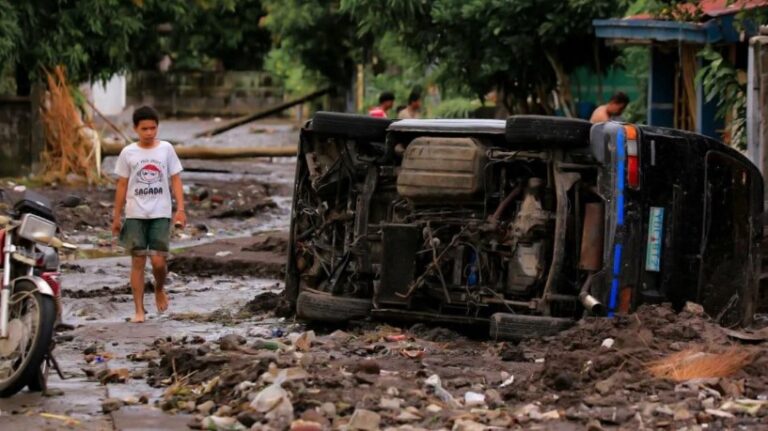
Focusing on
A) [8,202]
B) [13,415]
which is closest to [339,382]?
[13,415]

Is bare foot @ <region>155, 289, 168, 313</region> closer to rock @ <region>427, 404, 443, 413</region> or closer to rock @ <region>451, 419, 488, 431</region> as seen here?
rock @ <region>427, 404, 443, 413</region>

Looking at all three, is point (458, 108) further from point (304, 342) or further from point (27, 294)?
point (27, 294)

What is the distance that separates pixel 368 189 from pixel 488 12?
13421 millimetres

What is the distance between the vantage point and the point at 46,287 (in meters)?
8.94

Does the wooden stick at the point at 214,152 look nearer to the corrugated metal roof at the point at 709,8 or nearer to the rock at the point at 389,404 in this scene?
the corrugated metal roof at the point at 709,8

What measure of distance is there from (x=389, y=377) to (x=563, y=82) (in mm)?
16861

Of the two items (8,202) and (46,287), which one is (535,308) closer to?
(46,287)

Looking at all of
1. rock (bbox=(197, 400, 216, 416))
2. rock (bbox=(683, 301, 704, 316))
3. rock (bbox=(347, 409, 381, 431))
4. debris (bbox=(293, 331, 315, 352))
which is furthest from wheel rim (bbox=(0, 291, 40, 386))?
rock (bbox=(683, 301, 704, 316))

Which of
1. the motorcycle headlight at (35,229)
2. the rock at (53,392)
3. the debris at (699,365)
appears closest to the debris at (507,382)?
the debris at (699,365)

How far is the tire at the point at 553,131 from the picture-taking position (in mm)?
10656

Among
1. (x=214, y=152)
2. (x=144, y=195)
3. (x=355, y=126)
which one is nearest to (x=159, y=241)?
(x=144, y=195)

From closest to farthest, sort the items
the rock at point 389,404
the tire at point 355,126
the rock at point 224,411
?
the rock at point 389,404 → the rock at point 224,411 → the tire at point 355,126

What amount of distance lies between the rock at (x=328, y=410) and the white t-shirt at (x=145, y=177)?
4.55m

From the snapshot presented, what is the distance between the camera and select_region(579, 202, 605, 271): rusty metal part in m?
10.5
